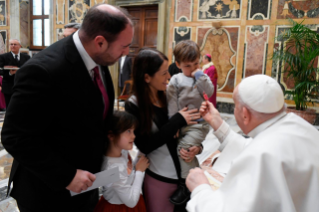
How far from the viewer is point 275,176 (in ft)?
3.84

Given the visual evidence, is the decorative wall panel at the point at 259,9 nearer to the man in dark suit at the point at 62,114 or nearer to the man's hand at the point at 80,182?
the man in dark suit at the point at 62,114

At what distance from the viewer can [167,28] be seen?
28.9 feet

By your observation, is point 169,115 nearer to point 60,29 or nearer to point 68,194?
point 68,194

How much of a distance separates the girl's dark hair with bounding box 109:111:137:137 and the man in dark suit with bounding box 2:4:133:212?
0.91ft

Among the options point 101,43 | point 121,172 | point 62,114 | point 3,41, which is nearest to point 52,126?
point 62,114

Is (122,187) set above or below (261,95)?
below

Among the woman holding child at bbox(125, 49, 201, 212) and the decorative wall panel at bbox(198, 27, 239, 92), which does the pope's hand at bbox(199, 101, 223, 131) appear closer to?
the woman holding child at bbox(125, 49, 201, 212)

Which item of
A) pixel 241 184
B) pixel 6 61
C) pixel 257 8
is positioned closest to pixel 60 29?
pixel 6 61

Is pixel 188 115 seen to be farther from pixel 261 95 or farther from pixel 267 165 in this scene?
pixel 267 165

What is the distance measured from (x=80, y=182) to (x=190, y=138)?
941mm

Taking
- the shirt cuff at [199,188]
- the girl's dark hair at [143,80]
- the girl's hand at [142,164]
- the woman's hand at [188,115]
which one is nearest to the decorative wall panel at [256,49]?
the woman's hand at [188,115]

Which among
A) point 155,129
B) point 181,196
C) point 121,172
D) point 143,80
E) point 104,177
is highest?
point 143,80

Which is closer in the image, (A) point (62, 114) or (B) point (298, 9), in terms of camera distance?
(A) point (62, 114)

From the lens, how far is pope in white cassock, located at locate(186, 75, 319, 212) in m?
1.17
